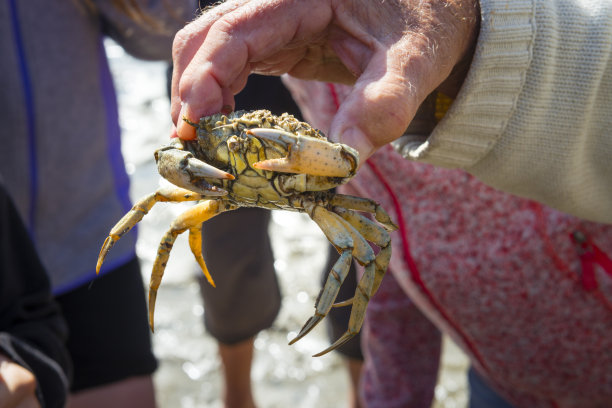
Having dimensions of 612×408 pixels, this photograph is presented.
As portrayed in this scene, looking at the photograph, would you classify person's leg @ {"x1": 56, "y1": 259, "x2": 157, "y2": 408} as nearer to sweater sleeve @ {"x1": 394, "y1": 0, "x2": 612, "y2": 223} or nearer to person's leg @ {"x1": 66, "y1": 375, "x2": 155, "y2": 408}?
person's leg @ {"x1": 66, "y1": 375, "x2": 155, "y2": 408}

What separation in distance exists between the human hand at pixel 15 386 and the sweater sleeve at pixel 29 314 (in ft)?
0.15

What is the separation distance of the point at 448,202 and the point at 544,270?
0.30 metres

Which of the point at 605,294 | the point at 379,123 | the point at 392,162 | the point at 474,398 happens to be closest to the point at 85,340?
the point at 392,162

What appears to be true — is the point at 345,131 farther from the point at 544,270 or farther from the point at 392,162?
the point at 544,270

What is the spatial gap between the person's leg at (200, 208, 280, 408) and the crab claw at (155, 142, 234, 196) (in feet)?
3.76

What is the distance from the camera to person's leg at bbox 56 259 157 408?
80.4 inches

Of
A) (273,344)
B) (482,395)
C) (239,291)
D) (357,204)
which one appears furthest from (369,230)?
(273,344)

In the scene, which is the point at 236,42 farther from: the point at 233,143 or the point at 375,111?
→ the point at 375,111

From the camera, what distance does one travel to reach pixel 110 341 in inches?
81.9

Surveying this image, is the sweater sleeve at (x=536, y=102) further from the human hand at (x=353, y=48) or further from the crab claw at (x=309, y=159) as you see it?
the crab claw at (x=309, y=159)

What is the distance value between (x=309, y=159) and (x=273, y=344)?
6.76 feet

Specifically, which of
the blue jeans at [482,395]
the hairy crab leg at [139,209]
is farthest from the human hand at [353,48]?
the blue jeans at [482,395]

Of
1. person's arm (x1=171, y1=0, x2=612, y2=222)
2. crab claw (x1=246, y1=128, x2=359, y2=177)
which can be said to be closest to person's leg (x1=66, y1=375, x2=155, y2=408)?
person's arm (x1=171, y1=0, x2=612, y2=222)

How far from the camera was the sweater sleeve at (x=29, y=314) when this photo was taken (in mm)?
1537
